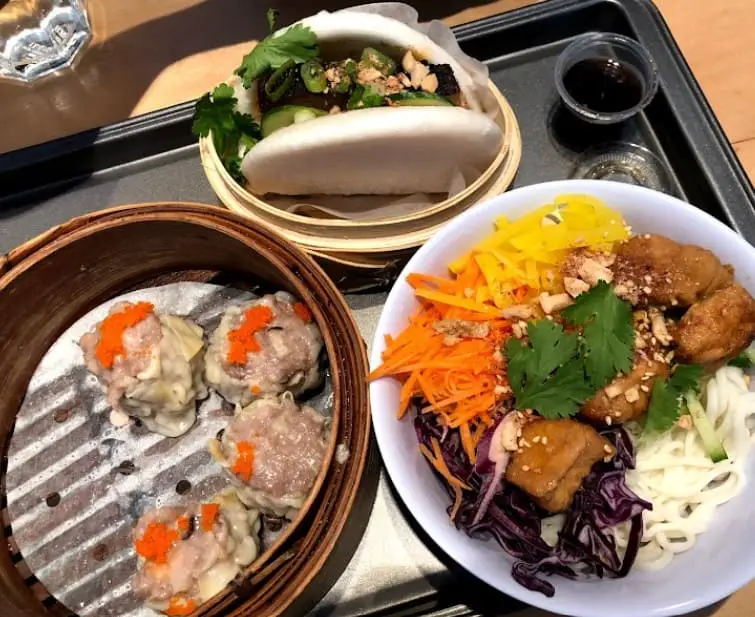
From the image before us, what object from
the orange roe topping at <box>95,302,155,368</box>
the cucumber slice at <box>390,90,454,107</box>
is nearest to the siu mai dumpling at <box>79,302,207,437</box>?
the orange roe topping at <box>95,302,155,368</box>

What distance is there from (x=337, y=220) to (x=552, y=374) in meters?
0.74

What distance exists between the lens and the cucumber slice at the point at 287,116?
6.12ft

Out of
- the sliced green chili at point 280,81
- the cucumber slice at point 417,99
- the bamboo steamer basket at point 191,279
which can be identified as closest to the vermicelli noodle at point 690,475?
the bamboo steamer basket at point 191,279

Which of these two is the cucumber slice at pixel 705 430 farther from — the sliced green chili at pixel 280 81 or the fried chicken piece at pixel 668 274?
the sliced green chili at pixel 280 81

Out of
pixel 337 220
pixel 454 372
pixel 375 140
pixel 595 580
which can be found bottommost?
pixel 595 580

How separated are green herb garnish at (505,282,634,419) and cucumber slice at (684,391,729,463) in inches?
7.8

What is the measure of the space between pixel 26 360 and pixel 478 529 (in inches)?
52.8

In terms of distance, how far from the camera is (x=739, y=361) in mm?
1488

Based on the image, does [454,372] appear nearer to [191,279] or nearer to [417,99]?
[417,99]

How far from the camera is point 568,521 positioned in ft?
4.74

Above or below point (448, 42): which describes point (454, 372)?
below

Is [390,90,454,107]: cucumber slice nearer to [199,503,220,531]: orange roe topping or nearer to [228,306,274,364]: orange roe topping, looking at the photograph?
[228,306,274,364]: orange roe topping

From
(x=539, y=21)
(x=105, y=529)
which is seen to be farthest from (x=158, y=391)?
(x=539, y=21)

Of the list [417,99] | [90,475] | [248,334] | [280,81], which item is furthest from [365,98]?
[90,475]
